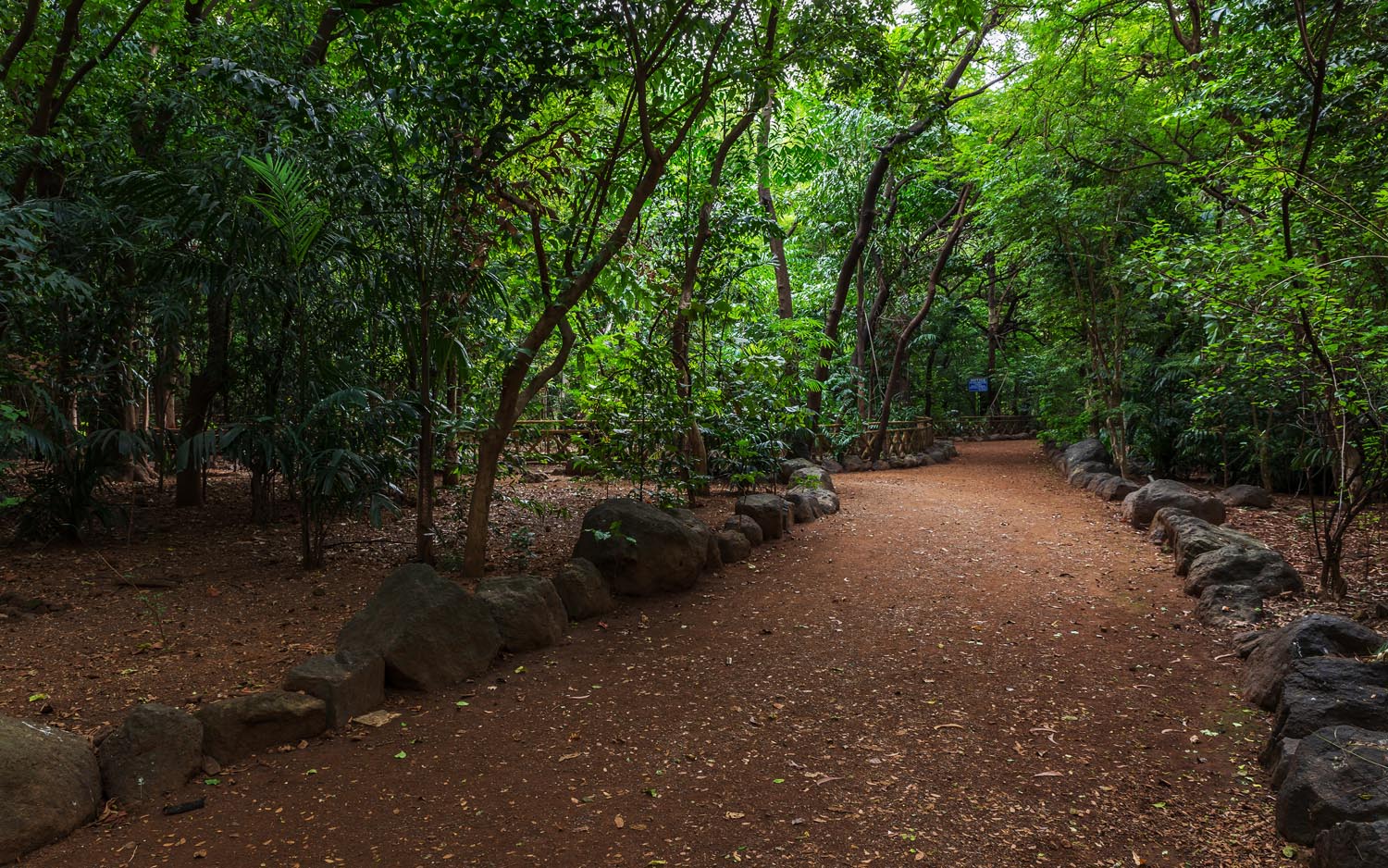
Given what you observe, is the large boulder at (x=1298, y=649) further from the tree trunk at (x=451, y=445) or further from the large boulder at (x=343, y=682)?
the tree trunk at (x=451, y=445)

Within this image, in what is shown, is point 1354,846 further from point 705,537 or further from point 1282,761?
point 705,537

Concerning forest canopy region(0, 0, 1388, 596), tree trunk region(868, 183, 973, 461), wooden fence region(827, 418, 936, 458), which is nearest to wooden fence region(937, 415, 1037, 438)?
wooden fence region(827, 418, 936, 458)

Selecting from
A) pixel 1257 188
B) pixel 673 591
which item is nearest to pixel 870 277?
pixel 1257 188

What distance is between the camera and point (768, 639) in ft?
13.3

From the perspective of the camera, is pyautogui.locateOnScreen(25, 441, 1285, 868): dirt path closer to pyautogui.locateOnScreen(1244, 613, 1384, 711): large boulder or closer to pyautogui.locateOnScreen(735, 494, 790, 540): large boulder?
pyautogui.locateOnScreen(1244, 613, 1384, 711): large boulder

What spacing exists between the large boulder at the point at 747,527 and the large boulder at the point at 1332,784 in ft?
12.4

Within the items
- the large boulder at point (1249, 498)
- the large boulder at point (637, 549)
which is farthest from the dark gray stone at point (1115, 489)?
the large boulder at point (637, 549)

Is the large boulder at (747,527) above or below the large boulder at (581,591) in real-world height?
above

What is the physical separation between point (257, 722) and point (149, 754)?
0.33m

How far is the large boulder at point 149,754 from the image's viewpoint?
7.77 ft

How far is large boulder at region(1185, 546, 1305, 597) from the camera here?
4.35m

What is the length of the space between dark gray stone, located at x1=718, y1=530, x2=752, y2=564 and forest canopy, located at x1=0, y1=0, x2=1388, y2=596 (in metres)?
0.65

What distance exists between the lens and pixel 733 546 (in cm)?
552

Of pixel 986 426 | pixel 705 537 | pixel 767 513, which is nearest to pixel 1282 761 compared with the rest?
pixel 705 537
